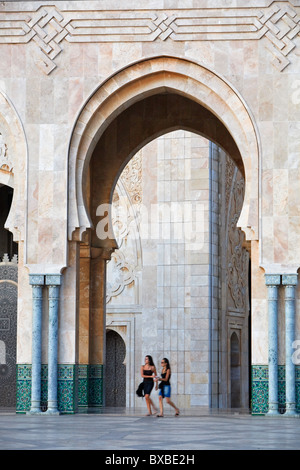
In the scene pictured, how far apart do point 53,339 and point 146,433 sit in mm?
3335

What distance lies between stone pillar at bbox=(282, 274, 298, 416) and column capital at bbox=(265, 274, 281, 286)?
0.06 metres

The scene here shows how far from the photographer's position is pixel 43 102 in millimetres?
12906

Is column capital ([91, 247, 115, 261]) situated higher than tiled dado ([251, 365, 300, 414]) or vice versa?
column capital ([91, 247, 115, 261])

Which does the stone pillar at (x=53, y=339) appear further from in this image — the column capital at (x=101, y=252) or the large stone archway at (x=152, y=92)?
the column capital at (x=101, y=252)

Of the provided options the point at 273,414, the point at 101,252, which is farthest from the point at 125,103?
the point at 273,414

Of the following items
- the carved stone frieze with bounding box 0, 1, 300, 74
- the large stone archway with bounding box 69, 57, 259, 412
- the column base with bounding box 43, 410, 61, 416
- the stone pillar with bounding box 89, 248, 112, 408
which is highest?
the carved stone frieze with bounding box 0, 1, 300, 74

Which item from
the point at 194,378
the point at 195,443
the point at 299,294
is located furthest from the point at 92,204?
the point at 195,443

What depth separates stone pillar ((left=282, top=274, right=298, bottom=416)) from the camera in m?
12.1

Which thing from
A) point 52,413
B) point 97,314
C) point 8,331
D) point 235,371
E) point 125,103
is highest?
point 125,103

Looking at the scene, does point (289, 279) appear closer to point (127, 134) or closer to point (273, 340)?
point (273, 340)

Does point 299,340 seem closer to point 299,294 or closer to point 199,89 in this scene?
point 299,294

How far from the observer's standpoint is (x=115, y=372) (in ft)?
65.2

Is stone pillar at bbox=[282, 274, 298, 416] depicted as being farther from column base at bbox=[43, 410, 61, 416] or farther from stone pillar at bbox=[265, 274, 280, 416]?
column base at bbox=[43, 410, 61, 416]

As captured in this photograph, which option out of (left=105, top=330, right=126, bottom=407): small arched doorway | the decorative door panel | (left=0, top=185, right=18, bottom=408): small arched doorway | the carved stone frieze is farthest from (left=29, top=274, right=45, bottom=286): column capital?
(left=105, top=330, right=126, bottom=407): small arched doorway
